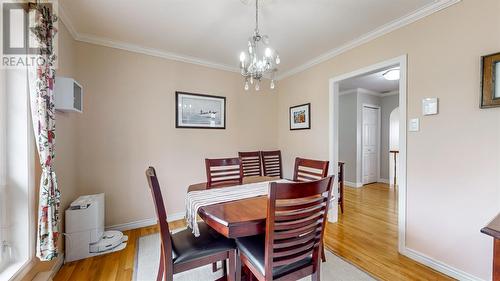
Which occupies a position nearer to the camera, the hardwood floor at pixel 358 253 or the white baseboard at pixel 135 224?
the hardwood floor at pixel 358 253

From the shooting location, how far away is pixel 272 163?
3.82 meters

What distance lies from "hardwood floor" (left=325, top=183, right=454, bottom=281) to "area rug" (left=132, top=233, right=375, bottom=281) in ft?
0.37

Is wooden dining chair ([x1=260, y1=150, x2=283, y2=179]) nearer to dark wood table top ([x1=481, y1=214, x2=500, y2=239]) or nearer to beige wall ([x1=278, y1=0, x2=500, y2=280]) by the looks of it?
beige wall ([x1=278, y1=0, x2=500, y2=280])

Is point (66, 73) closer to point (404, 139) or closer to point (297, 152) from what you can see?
point (297, 152)

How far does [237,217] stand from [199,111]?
232 centimetres

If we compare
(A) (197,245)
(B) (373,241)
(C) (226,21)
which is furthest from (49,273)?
(B) (373,241)

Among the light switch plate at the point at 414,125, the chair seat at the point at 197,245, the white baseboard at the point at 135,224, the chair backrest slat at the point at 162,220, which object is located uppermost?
the light switch plate at the point at 414,125

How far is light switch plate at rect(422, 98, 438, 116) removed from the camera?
1937 millimetres

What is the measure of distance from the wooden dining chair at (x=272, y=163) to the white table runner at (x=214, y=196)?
5.33ft

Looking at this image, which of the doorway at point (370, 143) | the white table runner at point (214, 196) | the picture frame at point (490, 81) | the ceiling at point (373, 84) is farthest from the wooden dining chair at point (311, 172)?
the doorway at point (370, 143)

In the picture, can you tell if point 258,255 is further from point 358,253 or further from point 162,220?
point 358,253

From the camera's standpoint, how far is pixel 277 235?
1149 mm

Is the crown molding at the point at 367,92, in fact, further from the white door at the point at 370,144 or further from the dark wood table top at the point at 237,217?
the dark wood table top at the point at 237,217

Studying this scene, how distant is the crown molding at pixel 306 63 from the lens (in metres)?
1.98
